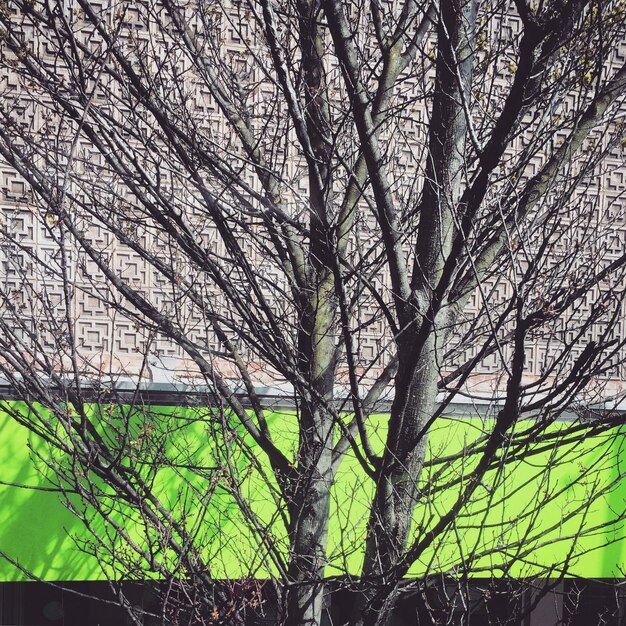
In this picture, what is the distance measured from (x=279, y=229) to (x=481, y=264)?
1.06 metres

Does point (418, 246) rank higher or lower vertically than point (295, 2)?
lower

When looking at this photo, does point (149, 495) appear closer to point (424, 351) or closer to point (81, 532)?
point (424, 351)

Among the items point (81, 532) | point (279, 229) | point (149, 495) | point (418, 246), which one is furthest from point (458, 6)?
point (81, 532)

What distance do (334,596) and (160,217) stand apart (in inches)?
144

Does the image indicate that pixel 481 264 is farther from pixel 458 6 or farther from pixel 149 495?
pixel 149 495

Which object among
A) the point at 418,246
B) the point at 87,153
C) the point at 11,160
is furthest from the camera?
the point at 87,153

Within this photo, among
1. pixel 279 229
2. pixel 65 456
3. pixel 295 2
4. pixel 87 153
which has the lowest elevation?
pixel 65 456

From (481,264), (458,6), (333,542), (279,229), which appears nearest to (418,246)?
(481,264)

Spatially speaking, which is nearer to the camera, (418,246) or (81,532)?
(418,246)

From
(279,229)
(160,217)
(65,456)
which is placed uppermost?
(279,229)

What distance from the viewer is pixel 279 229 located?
3.97 metres

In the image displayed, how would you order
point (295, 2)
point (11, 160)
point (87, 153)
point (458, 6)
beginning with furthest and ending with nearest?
point (87, 153) → point (295, 2) → point (11, 160) → point (458, 6)

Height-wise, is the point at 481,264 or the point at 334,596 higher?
the point at 481,264

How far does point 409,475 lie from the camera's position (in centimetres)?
334
